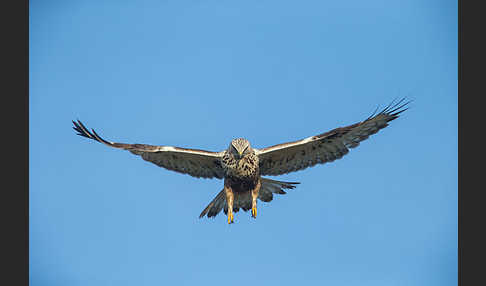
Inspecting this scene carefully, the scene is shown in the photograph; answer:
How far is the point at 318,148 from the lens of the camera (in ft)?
46.1

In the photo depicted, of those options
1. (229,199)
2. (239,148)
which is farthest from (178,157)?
(239,148)

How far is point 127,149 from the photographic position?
565 inches

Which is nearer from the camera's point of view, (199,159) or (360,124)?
(360,124)

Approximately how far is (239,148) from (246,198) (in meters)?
1.45

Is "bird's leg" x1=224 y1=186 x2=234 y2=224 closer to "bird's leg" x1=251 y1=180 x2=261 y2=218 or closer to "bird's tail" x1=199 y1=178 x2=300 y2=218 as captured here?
"bird's tail" x1=199 y1=178 x2=300 y2=218

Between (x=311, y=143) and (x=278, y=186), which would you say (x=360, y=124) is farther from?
(x=278, y=186)

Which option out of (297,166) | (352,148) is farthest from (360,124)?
(297,166)

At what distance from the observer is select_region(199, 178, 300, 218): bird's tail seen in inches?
559

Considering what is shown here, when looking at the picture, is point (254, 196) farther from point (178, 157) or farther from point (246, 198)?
point (178, 157)

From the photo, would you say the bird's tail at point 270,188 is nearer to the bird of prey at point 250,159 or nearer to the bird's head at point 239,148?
the bird of prey at point 250,159

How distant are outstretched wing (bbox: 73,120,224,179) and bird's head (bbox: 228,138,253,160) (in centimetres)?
63

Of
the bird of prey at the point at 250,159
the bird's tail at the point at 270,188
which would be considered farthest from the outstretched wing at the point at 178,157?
the bird's tail at the point at 270,188

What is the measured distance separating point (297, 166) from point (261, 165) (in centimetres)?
74

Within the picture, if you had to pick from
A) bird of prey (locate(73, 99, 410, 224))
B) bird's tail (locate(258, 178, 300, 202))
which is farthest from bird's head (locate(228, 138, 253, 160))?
bird's tail (locate(258, 178, 300, 202))
